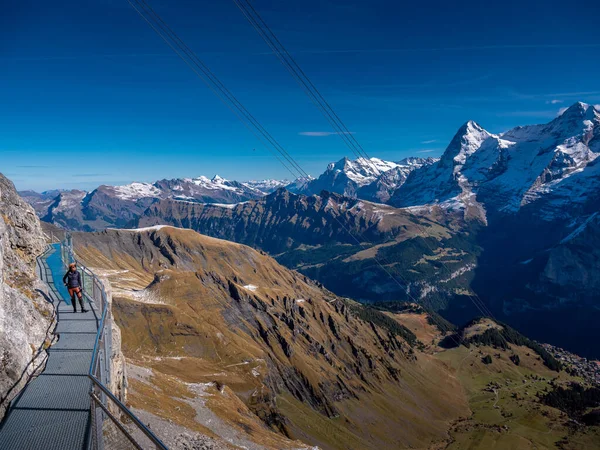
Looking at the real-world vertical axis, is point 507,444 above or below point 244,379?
below

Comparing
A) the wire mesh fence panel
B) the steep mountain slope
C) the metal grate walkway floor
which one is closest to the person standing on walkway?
the metal grate walkway floor

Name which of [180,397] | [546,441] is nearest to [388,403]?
[546,441]

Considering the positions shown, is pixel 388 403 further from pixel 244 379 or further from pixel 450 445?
pixel 244 379

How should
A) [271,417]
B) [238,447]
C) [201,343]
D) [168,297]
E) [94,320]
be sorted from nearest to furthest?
[94,320]
[238,447]
[271,417]
[201,343]
[168,297]

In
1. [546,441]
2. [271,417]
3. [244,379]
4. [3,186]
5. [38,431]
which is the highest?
[3,186]

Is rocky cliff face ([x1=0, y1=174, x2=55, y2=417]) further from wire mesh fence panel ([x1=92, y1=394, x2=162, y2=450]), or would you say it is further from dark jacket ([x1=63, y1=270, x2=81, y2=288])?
wire mesh fence panel ([x1=92, y1=394, x2=162, y2=450])

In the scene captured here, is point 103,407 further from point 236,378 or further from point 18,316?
point 236,378

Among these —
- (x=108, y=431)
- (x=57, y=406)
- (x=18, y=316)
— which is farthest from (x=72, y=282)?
(x=57, y=406)

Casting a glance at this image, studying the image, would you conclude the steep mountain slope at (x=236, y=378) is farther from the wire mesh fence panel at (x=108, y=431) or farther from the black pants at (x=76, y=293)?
the wire mesh fence panel at (x=108, y=431)
